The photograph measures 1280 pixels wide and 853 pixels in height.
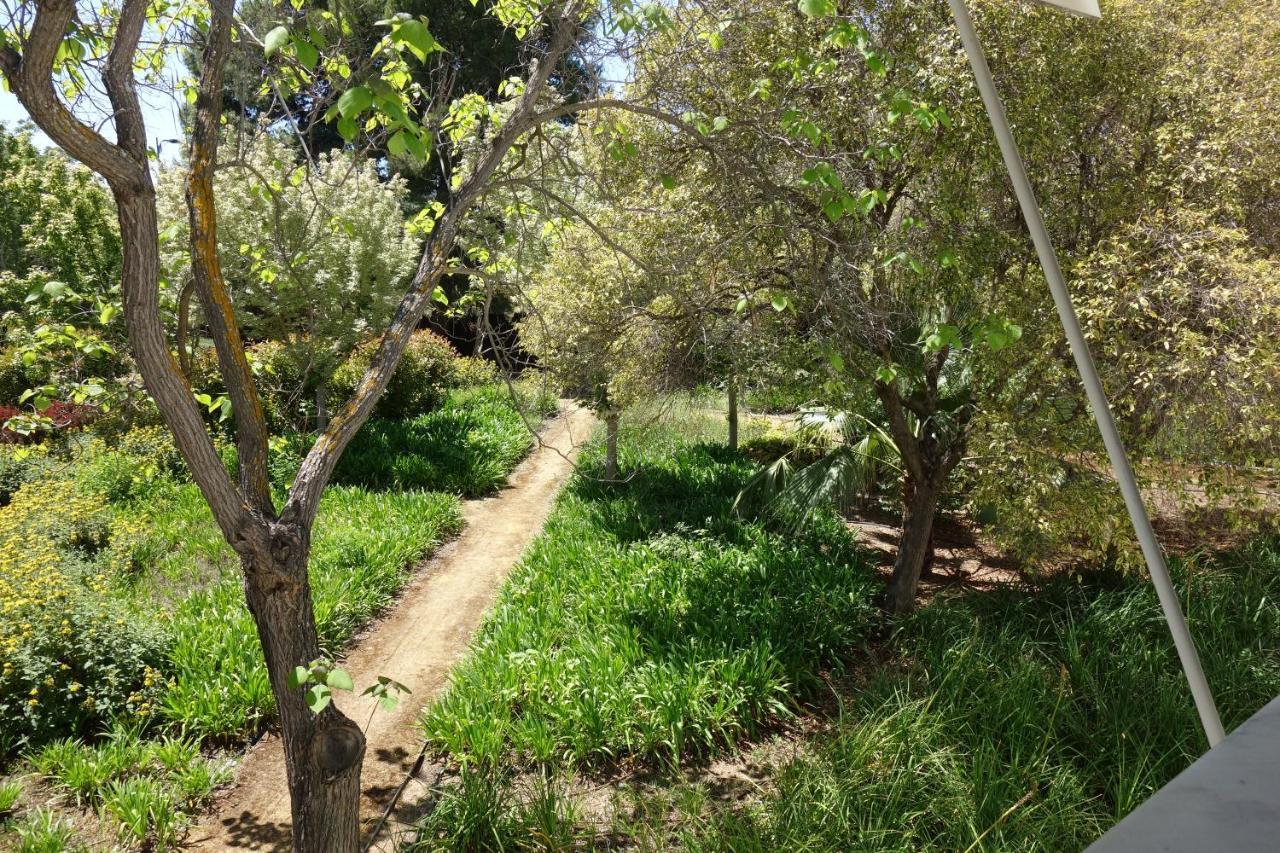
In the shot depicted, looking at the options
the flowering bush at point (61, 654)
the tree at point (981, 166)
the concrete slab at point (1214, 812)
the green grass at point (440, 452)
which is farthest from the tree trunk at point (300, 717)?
the green grass at point (440, 452)

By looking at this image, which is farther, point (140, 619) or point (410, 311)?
point (140, 619)

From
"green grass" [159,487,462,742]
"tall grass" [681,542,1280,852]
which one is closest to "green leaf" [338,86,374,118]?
"tall grass" [681,542,1280,852]

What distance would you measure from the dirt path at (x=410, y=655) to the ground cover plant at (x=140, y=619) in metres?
0.18

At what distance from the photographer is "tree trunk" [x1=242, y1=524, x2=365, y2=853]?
320cm

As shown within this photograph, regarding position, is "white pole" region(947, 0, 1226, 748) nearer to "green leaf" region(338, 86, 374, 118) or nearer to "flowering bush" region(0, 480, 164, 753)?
"green leaf" region(338, 86, 374, 118)

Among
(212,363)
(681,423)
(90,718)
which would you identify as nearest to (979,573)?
(681,423)

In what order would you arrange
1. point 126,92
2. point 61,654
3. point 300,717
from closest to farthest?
1. point 126,92
2. point 300,717
3. point 61,654

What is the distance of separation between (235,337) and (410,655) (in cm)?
404

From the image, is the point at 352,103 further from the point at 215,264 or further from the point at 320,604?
the point at 320,604

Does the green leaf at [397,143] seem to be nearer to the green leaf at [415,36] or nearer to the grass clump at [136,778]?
the green leaf at [415,36]

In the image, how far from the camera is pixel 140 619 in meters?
6.08

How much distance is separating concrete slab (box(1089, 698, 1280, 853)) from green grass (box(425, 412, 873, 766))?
444 centimetres

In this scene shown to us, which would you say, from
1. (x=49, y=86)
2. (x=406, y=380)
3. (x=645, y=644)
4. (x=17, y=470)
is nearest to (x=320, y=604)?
(x=645, y=644)

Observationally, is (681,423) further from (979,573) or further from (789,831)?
(789,831)
